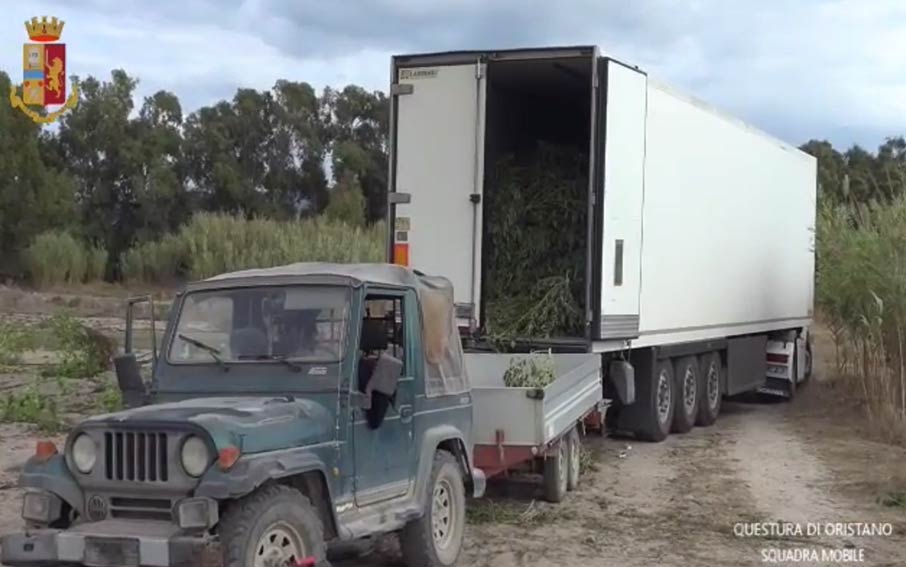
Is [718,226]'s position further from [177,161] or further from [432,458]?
[177,161]

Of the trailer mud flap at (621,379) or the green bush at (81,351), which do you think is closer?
the trailer mud flap at (621,379)

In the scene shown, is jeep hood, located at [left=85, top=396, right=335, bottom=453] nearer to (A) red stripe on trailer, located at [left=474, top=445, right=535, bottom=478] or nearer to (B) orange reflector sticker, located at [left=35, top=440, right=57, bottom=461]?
(B) orange reflector sticker, located at [left=35, top=440, right=57, bottom=461]

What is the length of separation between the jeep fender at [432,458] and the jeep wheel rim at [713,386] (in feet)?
29.0

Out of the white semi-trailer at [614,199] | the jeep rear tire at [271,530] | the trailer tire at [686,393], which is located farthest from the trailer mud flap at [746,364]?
the jeep rear tire at [271,530]

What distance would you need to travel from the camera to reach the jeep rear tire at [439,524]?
777 cm

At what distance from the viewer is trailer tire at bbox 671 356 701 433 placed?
51.2 feet

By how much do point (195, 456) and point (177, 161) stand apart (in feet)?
164

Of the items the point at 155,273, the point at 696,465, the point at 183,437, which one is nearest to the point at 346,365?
the point at 183,437

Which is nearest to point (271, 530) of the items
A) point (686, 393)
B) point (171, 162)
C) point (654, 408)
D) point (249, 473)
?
point (249, 473)

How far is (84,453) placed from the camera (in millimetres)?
6391

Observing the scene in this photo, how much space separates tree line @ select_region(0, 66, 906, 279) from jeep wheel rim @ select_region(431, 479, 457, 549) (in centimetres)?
3858

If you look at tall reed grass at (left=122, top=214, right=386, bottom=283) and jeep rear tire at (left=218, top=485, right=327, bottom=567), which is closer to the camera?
jeep rear tire at (left=218, top=485, right=327, bottom=567)

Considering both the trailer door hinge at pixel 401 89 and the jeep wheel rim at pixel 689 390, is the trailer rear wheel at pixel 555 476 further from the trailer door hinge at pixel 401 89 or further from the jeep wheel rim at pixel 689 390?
the jeep wheel rim at pixel 689 390

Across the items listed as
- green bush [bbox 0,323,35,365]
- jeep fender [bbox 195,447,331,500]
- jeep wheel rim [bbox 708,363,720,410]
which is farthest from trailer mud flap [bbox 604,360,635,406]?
green bush [bbox 0,323,35,365]
